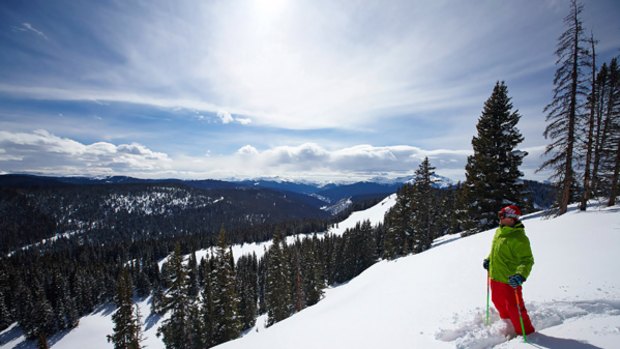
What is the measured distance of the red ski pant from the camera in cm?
516

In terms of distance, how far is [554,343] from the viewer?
4.53 meters

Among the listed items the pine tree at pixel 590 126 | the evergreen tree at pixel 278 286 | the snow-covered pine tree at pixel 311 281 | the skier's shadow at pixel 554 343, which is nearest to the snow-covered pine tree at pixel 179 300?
the evergreen tree at pixel 278 286

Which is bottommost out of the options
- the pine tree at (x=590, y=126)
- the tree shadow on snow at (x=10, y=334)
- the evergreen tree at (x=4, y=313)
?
the tree shadow on snow at (x=10, y=334)

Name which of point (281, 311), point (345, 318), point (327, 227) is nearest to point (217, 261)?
point (281, 311)

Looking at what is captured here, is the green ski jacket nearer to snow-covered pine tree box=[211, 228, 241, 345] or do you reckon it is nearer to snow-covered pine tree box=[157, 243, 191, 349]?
snow-covered pine tree box=[211, 228, 241, 345]

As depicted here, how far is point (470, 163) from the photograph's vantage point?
23.9m

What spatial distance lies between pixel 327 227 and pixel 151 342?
123216mm

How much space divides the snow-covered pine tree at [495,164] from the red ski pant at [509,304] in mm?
19013

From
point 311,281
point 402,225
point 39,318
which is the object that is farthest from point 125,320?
point 39,318

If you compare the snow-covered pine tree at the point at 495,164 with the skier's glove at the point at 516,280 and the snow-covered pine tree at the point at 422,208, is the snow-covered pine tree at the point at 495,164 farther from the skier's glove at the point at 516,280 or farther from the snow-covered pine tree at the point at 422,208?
the skier's glove at the point at 516,280

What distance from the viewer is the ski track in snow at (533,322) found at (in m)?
5.23

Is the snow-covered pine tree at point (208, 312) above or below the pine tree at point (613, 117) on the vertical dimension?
below

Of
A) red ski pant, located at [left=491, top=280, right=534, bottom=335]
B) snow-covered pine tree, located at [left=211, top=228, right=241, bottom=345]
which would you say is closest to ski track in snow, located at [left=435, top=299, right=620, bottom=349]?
red ski pant, located at [left=491, top=280, right=534, bottom=335]

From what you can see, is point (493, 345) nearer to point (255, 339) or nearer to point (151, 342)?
point (255, 339)
